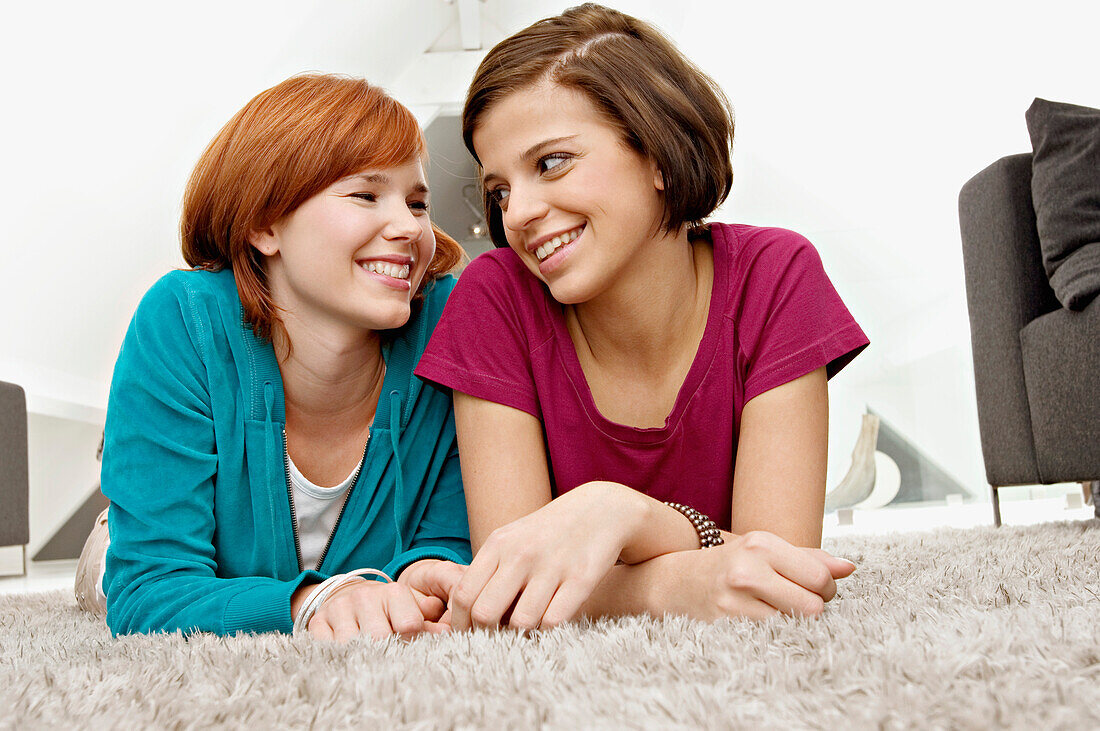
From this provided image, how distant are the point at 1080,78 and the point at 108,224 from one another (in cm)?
484

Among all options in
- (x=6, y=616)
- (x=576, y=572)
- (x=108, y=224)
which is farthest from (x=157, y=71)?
(x=576, y=572)

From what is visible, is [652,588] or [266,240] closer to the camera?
[652,588]

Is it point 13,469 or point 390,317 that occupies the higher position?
point 390,317

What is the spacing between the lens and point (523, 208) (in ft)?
3.14

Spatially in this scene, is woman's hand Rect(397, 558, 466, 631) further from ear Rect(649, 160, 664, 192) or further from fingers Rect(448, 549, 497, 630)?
ear Rect(649, 160, 664, 192)

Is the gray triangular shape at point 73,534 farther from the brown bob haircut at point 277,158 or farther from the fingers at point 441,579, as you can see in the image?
the fingers at point 441,579

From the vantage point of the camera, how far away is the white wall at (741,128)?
143 inches

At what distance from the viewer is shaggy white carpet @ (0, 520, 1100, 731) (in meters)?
0.40

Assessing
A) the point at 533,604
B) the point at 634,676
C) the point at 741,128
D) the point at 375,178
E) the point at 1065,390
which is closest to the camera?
the point at 634,676

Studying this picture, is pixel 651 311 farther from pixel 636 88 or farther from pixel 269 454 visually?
pixel 269 454

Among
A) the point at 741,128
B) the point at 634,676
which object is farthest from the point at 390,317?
the point at 741,128

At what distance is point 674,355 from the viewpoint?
3.45 feet

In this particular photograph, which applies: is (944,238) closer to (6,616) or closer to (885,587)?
(885,587)

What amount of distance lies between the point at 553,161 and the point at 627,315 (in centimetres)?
21
